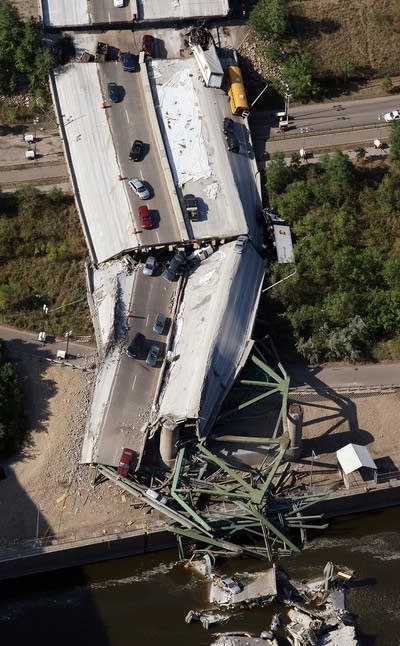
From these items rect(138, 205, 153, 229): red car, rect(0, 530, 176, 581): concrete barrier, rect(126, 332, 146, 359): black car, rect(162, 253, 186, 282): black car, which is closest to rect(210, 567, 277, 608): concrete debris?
rect(0, 530, 176, 581): concrete barrier

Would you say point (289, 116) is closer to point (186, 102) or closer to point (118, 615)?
point (186, 102)

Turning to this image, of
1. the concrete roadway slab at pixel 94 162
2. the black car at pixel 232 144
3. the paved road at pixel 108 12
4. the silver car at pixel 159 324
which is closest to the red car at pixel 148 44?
the paved road at pixel 108 12

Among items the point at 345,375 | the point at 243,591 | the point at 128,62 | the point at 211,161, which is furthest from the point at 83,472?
the point at 128,62

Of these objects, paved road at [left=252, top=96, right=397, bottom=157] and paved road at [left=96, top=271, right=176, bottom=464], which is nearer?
→ paved road at [left=96, top=271, right=176, bottom=464]

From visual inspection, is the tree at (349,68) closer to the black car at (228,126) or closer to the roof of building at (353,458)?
the black car at (228,126)

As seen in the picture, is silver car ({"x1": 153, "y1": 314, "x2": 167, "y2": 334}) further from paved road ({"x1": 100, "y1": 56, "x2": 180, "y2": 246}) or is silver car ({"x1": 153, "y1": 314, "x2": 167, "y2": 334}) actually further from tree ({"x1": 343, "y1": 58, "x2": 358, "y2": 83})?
tree ({"x1": 343, "y1": 58, "x2": 358, "y2": 83})

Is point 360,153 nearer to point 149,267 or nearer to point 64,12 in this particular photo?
point 149,267

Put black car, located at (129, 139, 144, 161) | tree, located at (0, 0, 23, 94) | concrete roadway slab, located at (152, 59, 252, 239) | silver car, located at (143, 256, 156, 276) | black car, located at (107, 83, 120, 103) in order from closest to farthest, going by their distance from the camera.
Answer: silver car, located at (143, 256, 156, 276)
concrete roadway slab, located at (152, 59, 252, 239)
black car, located at (129, 139, 144, 161)
black car, located at (107, 83, 120, 103)
tree, located at (0, 0, 23, 94)
